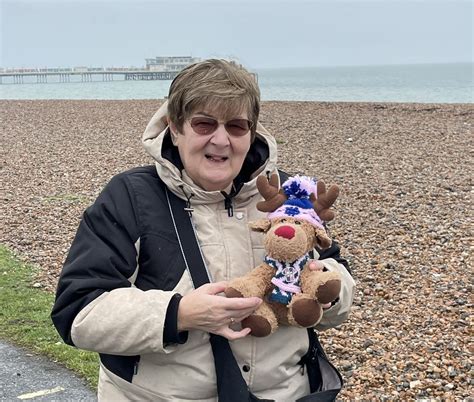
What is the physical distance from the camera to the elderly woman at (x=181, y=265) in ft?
7.32

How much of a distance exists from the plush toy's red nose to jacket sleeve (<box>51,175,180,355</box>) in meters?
0.47

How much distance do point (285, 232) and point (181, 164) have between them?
20.0 inches

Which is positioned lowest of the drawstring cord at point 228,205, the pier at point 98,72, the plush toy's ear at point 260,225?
the pier at point 98,72

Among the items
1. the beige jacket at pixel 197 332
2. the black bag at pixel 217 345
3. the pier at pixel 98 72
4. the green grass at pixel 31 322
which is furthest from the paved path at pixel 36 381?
the pier at pixel 98 72

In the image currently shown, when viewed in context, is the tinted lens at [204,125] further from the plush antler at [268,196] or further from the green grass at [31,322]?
the green grass at [31,322]

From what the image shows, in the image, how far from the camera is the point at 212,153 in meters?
2.51

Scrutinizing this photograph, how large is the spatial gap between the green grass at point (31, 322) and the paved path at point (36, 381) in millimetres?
85

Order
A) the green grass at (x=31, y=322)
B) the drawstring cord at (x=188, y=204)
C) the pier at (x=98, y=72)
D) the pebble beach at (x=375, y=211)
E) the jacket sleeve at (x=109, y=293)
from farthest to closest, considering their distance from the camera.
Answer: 1. the pier at (x=98, y=72)
2. the pebble beach at (x=375, y=211)
3. the green grass at (x=31, y=322)
4. the drawstring cord at (x=188, y=204)
5. the jacket sleeve at (x=109, y=293)

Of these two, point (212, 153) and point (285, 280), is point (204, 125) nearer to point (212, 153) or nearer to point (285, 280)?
point (212, 153)

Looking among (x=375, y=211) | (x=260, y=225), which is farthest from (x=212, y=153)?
Result: (x=375, y=211)

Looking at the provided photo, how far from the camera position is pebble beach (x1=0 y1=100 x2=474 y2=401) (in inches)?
202

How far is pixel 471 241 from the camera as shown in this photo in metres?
A: 8.18

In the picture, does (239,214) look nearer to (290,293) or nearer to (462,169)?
(290,293)

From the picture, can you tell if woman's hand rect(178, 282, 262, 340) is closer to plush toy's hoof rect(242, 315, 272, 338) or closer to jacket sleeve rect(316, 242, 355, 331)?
plush toy's hoof rect(242, 315, 272, 338)
